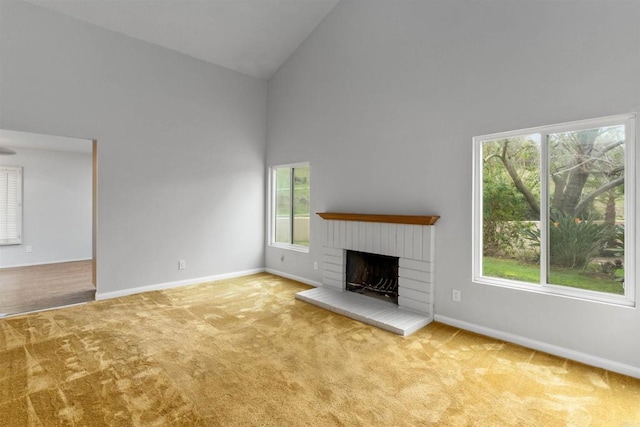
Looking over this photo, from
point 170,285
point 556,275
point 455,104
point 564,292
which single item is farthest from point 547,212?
point 170,285

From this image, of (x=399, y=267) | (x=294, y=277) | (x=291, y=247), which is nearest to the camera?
(x=399, y=267)

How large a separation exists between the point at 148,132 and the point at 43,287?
2913 mm

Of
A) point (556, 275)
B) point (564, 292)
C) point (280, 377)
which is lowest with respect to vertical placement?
point (280, 377)

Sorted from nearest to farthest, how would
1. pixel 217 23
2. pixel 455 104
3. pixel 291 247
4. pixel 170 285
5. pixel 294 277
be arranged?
pixel 455 104 < pixel 217 23 < pixel 170 285 < pixel 294 277 < pixel 291 247

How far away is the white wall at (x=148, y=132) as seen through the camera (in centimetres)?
365

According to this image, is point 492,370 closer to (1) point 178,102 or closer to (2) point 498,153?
(2) point 498,153

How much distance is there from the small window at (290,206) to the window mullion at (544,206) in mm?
3211

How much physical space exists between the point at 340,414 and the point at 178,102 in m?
4.68

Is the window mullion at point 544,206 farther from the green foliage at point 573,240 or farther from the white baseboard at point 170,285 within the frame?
the white baseboard at point 170,285

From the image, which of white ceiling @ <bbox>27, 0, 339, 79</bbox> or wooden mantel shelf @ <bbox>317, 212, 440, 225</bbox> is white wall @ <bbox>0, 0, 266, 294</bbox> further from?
wooden mantel shelf @ <bbox>317, 212, 440, 225</bbox>

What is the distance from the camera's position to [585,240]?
8.79 feet

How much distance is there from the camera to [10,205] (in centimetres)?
600

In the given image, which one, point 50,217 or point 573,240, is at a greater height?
point 50,217

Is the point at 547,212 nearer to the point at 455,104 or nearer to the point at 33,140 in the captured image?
the point at 455,104
